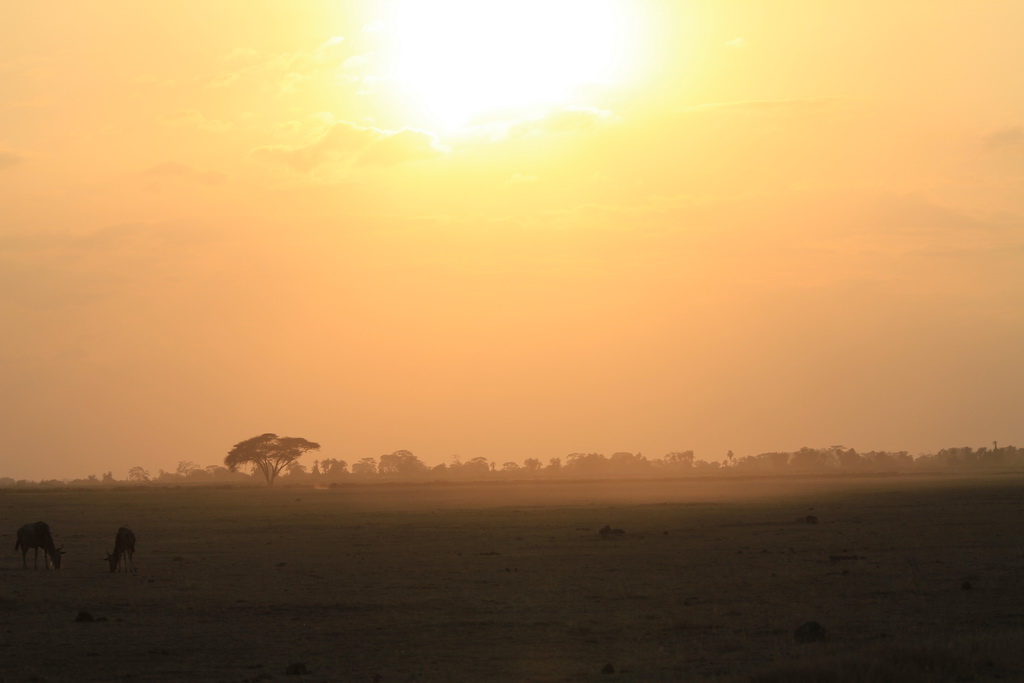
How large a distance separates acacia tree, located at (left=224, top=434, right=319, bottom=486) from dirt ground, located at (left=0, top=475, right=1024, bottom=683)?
405 feet

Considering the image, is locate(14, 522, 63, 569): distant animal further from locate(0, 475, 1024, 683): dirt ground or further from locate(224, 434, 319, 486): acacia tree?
locate(224, 434, 319, 486): acacia tree

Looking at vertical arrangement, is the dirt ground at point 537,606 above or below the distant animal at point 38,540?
below

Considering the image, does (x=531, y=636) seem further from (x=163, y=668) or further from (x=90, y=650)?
(x=90, y=650)

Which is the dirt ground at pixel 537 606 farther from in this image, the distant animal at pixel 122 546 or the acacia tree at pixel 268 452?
the acacia tree at pixel 268 452

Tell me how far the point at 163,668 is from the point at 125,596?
9345 mm

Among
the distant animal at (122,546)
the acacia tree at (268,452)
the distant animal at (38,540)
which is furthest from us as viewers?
the acacia tree at (268,452)

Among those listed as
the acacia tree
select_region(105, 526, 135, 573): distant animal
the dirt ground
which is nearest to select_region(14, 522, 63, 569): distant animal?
the dirt ground

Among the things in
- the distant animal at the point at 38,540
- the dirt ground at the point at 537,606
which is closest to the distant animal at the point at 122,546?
the dirt ground at the point at 537,606

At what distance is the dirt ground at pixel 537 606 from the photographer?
1700cm

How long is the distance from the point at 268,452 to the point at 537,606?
495 ft

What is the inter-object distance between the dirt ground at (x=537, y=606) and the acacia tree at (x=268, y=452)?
405 ft

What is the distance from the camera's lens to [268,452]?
555 ft

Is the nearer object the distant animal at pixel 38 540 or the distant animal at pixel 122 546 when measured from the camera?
the distant animal at pixel 122 546

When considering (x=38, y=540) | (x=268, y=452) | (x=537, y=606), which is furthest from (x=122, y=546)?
(x=268, y=452)
